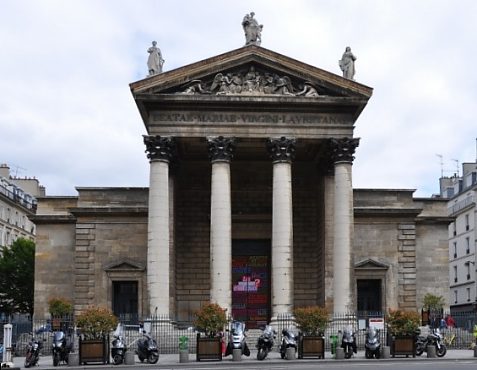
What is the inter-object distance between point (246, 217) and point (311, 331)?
13245 millimetres

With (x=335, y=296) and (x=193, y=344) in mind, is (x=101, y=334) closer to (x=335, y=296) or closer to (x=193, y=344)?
(x=193, y=344)

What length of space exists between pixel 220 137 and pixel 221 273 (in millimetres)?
6267

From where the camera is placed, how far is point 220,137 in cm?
3881

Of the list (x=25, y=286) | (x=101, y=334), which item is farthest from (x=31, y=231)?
(x=101, y=334)

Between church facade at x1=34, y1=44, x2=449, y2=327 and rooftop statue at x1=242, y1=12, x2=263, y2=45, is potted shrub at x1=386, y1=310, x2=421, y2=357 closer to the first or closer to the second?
church facade at x1=34, y1=44, x2=449, y2=327

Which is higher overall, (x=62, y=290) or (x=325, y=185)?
(x=325, y=185)

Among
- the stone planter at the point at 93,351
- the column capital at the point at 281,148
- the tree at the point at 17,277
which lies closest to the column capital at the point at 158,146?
the column capital at the point at 281,148

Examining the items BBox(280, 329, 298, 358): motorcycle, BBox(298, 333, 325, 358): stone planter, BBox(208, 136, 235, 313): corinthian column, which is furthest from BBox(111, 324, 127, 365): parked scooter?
BBox(208, 136, 235, 313): corinthian column

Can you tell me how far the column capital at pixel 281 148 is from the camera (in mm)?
38938

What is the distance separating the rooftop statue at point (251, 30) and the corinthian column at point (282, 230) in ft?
15.9

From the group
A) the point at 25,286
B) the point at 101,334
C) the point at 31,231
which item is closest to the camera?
the point at 101,334

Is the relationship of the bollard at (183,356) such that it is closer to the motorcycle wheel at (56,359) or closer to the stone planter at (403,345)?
the motorcycle wheel at (56,359)

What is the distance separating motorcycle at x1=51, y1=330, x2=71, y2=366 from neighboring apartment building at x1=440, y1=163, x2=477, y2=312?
4667 centimetres

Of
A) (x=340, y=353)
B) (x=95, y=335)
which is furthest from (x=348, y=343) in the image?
(x=95, y=335)
